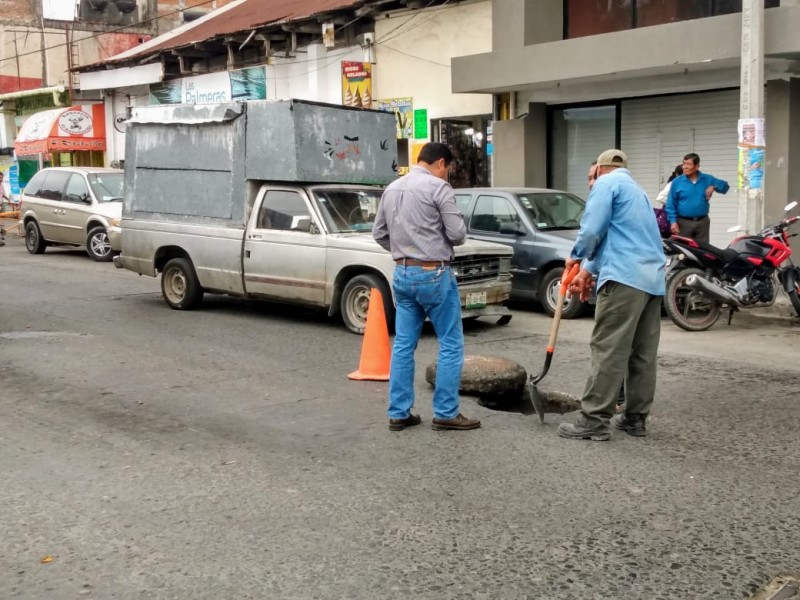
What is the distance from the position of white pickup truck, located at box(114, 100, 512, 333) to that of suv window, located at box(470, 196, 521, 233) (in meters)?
1.31

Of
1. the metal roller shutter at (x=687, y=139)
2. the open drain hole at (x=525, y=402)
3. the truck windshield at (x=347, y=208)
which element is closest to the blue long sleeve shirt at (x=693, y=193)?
the metal roller shutter at (x=687, y=139)

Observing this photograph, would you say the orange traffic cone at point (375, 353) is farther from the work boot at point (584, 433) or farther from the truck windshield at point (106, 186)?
the truck windshield at point (106, 186)

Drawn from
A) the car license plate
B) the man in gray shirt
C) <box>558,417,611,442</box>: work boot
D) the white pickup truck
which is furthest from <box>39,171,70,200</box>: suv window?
<box>558,417,611,442</box>: work boot

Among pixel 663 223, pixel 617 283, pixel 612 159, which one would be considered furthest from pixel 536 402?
pixel 663 223

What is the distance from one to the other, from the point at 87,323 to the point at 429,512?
23.3 ft

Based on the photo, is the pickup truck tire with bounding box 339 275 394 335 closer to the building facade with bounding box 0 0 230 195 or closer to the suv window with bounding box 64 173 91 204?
the suv window with bounding box 64 173 91 204

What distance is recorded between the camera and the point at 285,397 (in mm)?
6949

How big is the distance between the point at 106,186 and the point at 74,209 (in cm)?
76

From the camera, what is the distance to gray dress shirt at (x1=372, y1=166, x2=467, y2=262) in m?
5.84

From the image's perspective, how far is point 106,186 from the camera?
1812cm

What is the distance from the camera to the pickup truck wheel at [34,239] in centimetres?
1917

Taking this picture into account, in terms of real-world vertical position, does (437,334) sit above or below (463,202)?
A: below

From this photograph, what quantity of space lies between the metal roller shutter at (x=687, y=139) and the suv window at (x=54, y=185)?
1097 cm

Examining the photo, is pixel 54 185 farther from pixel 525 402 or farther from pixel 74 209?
pixel 525 402
